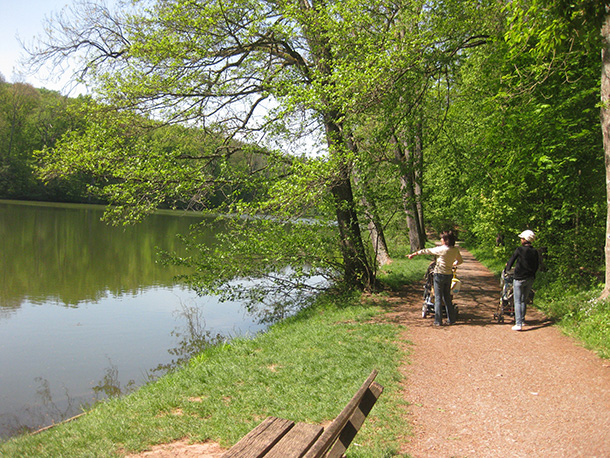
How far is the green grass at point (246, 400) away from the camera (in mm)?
4730

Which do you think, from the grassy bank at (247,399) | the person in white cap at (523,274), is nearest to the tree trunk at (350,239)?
the grassy bank at (247,399)

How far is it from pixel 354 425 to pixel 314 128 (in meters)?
9.52

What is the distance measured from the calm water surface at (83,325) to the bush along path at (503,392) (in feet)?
16.4

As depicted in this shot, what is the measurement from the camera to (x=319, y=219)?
12.2 meters

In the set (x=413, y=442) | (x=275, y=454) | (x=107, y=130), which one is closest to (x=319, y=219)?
(x=107, y=130)

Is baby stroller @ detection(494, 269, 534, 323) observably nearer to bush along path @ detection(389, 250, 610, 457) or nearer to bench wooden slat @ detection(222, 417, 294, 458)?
bush along path @ detection(389, 250, 610, 457)

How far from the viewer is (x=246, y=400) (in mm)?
5613

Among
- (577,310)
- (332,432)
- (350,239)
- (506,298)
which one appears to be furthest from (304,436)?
(350,239)

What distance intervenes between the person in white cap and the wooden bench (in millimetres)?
5739

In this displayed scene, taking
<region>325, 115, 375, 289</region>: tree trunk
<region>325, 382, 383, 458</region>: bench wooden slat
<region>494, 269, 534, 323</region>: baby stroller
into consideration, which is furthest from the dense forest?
<region>325, 382, 383, 458</region>: bench wooden slat

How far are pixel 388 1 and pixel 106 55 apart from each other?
724 cm

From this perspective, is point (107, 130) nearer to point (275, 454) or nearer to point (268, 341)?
point (268, 341)

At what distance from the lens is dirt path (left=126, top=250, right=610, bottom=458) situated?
14.6 feet

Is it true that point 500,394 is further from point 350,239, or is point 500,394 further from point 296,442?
point 350,239
